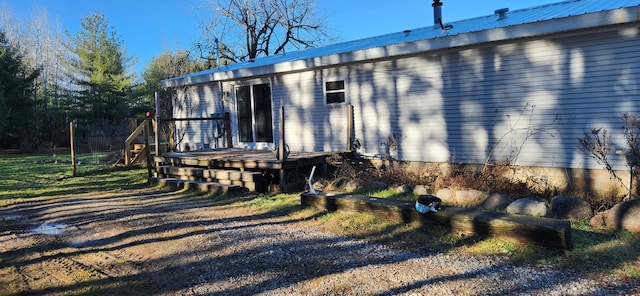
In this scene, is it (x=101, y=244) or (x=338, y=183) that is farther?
(x=338, y=183)

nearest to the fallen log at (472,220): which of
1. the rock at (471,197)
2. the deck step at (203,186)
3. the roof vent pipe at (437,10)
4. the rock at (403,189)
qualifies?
the rock at (471,197)

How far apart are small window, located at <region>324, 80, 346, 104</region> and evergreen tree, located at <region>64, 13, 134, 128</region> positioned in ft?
69.2

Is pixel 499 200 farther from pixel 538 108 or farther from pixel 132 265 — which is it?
pixel 132 265

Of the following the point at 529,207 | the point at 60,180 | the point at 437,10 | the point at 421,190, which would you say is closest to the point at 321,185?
the point at 421,190

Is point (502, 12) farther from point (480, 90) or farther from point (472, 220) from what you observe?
point (472, 220)

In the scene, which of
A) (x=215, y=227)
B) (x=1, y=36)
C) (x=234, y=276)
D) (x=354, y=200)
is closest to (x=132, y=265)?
(x=234, y=276)

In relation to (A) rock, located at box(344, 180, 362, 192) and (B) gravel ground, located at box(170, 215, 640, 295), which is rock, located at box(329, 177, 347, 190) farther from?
(B) gravel ground, located at box(170, 215, 640, 295)

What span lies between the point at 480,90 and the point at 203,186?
5.30m

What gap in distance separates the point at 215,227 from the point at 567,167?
5.22m

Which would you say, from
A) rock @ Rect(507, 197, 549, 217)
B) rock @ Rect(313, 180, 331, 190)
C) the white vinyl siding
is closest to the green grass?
rock @ Rect(507, 197, 549, 217)

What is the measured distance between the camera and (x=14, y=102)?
23.0m

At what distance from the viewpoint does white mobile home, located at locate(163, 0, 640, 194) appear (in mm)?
5898

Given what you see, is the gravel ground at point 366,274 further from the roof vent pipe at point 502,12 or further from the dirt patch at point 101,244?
the roof vent pipe at point 502,12

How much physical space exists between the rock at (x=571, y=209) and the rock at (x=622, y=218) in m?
0.28
